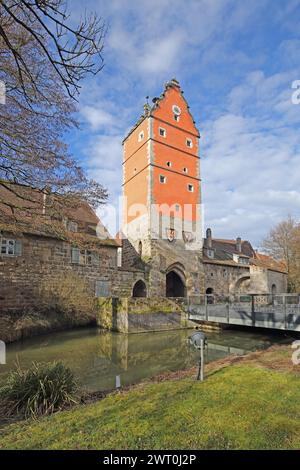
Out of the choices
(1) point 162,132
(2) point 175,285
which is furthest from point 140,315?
(1) point 162,132

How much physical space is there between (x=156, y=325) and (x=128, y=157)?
59.6ft

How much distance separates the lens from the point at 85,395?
5539mm

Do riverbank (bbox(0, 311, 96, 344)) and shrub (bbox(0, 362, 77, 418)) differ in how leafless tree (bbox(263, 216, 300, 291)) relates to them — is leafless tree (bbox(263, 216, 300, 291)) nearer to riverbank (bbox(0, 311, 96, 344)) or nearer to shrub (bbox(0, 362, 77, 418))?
riverbank (bbox(0, 311, 96, 344))

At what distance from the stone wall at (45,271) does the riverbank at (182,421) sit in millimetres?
10582

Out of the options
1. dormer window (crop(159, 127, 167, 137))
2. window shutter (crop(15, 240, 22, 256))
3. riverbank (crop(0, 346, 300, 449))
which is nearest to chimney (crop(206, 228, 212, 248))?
dormer window (crop(159, 127, 167, 137))

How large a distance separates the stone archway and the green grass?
66.5ft

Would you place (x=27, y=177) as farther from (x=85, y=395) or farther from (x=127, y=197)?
(x=127, y=197)

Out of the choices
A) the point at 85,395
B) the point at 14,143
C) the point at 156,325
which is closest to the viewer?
the point at 85,395

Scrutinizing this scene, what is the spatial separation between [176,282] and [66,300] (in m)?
13.0

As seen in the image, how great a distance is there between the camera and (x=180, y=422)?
3773 mm

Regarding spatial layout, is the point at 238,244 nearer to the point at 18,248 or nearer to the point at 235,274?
the point at 235,274

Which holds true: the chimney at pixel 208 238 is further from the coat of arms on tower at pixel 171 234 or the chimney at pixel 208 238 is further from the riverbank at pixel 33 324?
the riverbank at pixel 33 324
